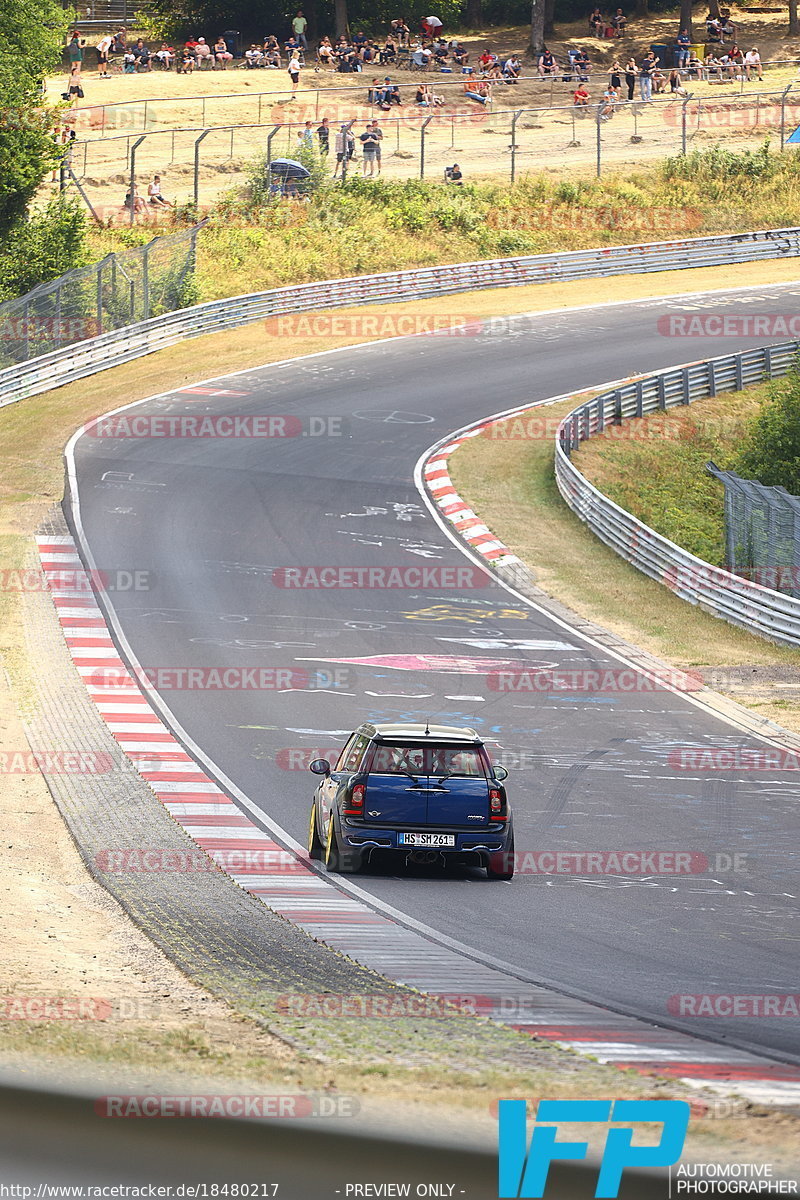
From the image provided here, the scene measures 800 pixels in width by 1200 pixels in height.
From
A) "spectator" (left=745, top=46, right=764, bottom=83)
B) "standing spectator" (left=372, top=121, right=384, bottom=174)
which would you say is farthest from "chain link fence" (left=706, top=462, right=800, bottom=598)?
"spectator" (left=745, top=46, right=764, bottom=83)

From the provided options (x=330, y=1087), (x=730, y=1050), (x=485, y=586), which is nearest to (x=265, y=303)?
(x=485, y=586)

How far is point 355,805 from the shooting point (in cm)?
1301

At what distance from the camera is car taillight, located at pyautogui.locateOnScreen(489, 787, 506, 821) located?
→ 13.1 metres

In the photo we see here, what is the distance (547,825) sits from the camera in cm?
1498

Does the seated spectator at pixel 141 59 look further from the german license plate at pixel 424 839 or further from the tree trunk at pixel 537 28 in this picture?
the german license plate at pixel 424 839

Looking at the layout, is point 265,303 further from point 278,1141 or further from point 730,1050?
point 278,1141

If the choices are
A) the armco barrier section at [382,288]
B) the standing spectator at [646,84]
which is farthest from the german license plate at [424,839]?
the standing spectator at [646,84]

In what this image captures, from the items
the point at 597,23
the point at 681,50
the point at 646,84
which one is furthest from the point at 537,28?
the point at 646,84

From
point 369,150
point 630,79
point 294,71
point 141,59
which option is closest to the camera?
point 369,150

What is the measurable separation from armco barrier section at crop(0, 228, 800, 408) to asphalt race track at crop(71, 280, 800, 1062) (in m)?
3.20

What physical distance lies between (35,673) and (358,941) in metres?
11.9

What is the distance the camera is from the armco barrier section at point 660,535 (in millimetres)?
25719

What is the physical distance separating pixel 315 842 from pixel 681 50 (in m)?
74.1

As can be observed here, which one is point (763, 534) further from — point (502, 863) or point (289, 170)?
point (289, 170)
